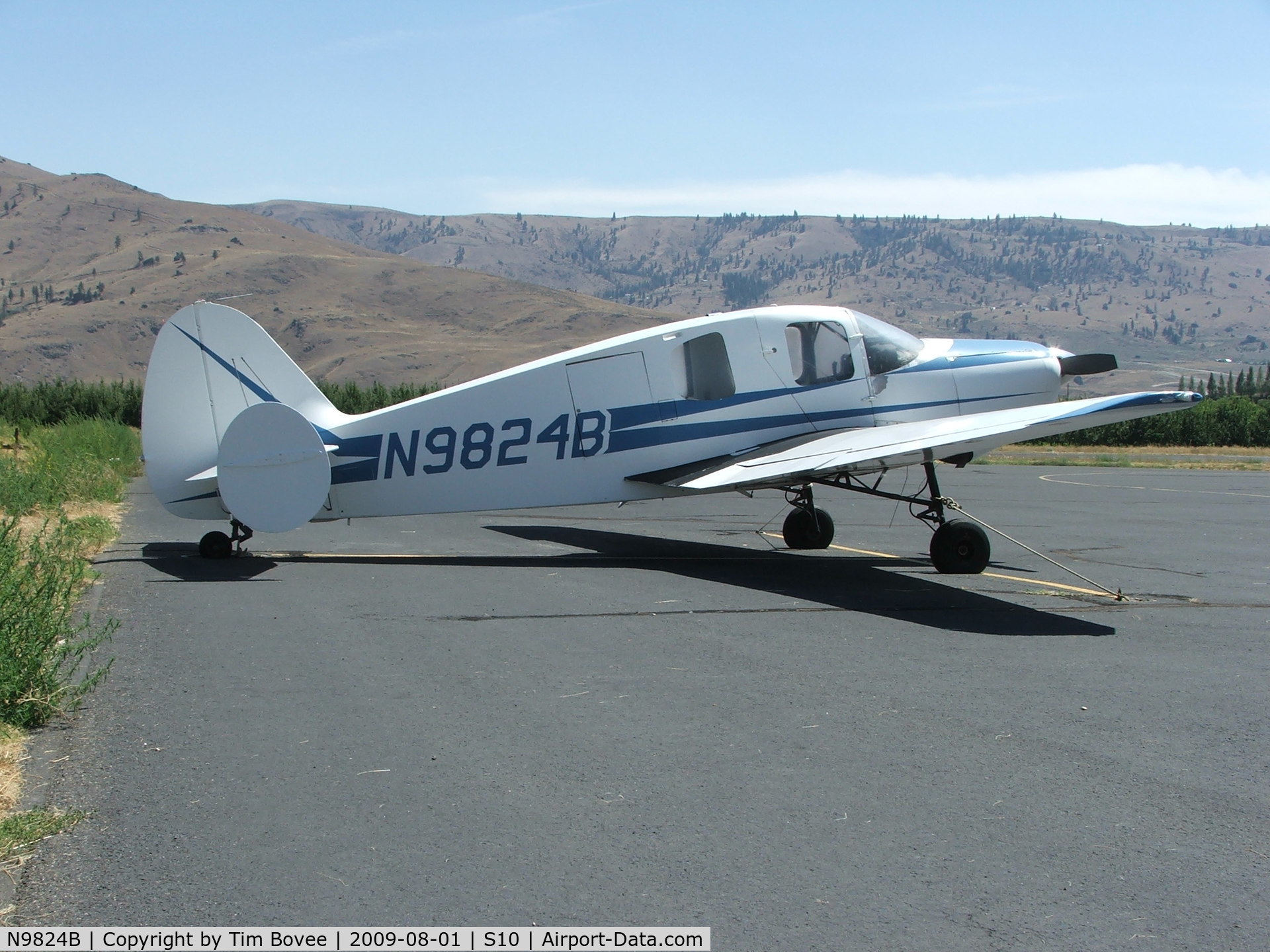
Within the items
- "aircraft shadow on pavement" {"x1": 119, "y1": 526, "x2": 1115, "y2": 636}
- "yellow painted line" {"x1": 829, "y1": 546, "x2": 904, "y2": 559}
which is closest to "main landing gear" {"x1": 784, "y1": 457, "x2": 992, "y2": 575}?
"aircraft shadow on pavement" {"x1": 119, "y1": 526, "x2": 1115, "y2": 636}

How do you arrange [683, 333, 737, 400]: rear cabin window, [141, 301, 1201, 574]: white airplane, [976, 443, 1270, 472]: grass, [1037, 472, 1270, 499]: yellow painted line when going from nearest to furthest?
[141, 301, 1201, 574]: white airplane
[683, 333, 737, 400]: rear cabin window
[1037, 472, 1270, 499]: yellow painted line
[976, 443, 1270, 472]: grass

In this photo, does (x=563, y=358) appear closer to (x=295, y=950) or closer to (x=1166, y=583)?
(x=1166, y=583)

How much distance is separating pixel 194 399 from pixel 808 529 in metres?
7.67

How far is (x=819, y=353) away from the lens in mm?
13062

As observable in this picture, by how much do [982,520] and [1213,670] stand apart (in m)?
10.7

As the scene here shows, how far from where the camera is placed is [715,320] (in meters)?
13.1

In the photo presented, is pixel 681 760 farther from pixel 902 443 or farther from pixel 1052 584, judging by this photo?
pixel 1052 584

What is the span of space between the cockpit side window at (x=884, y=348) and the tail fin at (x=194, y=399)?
6696 millimetres

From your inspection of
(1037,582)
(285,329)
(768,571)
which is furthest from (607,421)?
(285,329)

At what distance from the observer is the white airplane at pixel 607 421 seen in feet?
37.8

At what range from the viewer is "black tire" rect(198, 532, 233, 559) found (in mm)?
12281

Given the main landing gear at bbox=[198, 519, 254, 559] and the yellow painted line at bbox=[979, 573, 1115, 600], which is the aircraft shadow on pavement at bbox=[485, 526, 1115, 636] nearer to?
the yellow painted line at bbox=[979, 573, 1115, 600]

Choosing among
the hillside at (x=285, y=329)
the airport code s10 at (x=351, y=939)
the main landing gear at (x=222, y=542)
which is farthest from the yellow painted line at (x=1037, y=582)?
the hillside at (x=285, y=329)

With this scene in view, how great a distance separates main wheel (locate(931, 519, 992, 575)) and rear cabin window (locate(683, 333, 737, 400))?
3011mm
